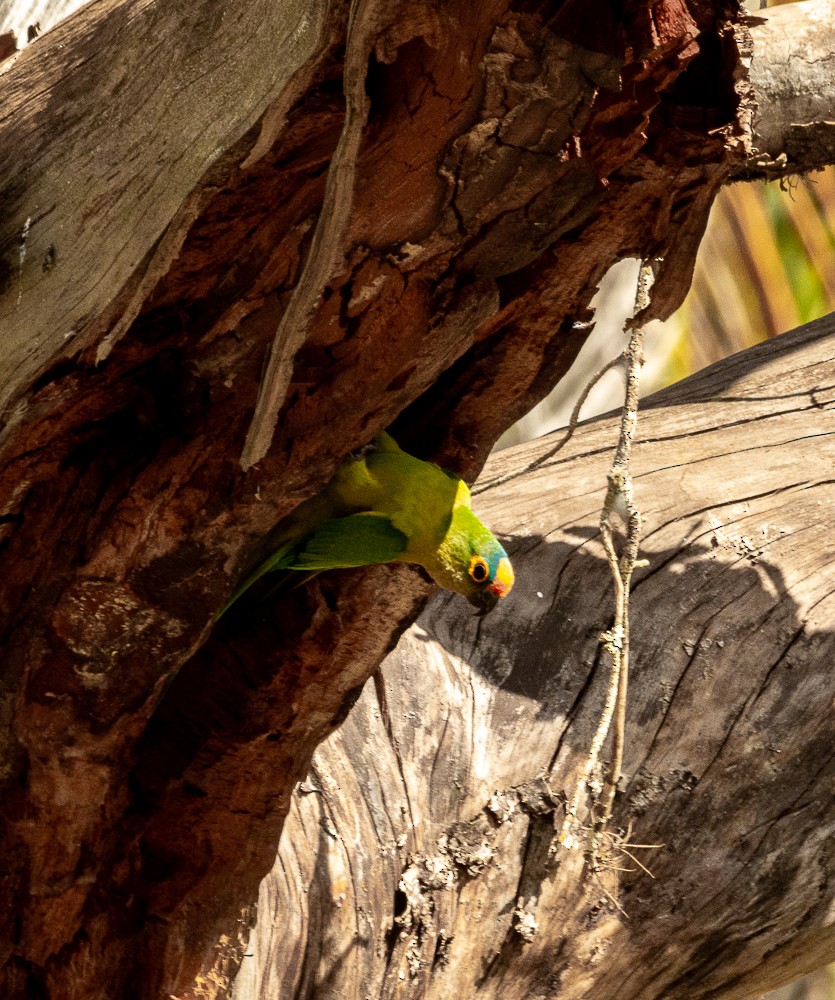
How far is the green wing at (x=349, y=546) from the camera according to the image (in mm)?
1979

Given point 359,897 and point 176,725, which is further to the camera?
point 359,897

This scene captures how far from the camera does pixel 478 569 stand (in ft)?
7.26

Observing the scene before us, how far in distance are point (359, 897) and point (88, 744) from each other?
2.58 ft

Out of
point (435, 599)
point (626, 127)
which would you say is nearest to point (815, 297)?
point (435, 599)

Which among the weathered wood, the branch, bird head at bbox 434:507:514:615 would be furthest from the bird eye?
the branch

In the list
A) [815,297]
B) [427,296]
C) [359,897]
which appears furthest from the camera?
[815,297]

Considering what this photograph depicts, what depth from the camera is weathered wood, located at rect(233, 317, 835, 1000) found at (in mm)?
2221

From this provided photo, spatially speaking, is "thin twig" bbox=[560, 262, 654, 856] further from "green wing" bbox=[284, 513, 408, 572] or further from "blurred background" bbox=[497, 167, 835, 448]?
"blurred background" bbox=[497, 167, 835, 448]

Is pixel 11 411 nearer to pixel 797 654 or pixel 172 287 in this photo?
pixel 172 287

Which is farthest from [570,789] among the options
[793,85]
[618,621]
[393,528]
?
[793,85]

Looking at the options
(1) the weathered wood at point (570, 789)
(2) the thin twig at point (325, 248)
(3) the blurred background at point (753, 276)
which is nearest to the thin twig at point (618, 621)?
(1) the weathered wood at point (570, 789)

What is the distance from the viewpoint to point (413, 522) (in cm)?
207

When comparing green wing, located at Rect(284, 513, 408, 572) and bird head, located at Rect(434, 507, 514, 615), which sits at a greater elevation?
green wing, located at Rect(284, 513, 408, 572)

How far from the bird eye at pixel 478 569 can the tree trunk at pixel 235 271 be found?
1.22ft
